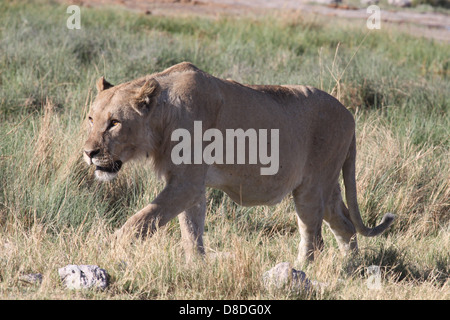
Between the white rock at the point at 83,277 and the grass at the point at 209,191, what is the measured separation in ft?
0.22

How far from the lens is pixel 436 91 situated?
1048cm

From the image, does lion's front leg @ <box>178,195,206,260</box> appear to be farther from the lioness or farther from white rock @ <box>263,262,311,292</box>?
white rock @ <box>263,262,311,292</box>

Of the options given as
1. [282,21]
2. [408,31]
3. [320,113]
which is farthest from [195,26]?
[320,113]

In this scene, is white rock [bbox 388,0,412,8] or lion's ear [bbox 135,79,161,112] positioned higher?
lion's ear [bbox 135,79,161,112]

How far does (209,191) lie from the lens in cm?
696

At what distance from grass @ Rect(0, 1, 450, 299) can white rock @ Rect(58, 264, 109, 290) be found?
7 cm

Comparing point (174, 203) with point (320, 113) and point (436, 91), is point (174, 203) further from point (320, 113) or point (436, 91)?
point (436, 91)

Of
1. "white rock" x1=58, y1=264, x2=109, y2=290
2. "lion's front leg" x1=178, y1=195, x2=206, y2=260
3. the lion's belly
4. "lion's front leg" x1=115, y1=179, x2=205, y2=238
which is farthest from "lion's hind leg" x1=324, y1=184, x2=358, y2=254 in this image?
"white rock" x1=58, y1=264, x2=109, y2=290

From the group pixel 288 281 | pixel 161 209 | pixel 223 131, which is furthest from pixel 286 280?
pixel 223 131

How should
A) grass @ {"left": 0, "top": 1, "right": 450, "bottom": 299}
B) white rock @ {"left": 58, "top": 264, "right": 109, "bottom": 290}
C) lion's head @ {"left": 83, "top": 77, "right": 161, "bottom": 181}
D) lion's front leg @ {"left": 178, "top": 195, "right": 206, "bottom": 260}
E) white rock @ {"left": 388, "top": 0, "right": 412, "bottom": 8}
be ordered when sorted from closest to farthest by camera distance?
1. white rock @ {"left": 58, "top": 264, "right": 109, "bottom": 290}
2. lion's head @ {"left": 83, "top": 77, "right": 161, "bottom": 181}
3. grass @ {"left": 0, "top": 1, "right": 450, "bottom": 299}
4. lion's front leg @ {"left": 178, "top": 195, "right": 206, "bottom": 260}
5. white rock @ {"left": 388, "top": 0, "right": 412, "bottom": 8}

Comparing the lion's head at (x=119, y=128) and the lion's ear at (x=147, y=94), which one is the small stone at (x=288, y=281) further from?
the lion's ear at (x=147, y=94)

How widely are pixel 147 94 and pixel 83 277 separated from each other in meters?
1.18

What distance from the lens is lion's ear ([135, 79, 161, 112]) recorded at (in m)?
4.66

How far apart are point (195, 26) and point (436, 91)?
18.4 ft
